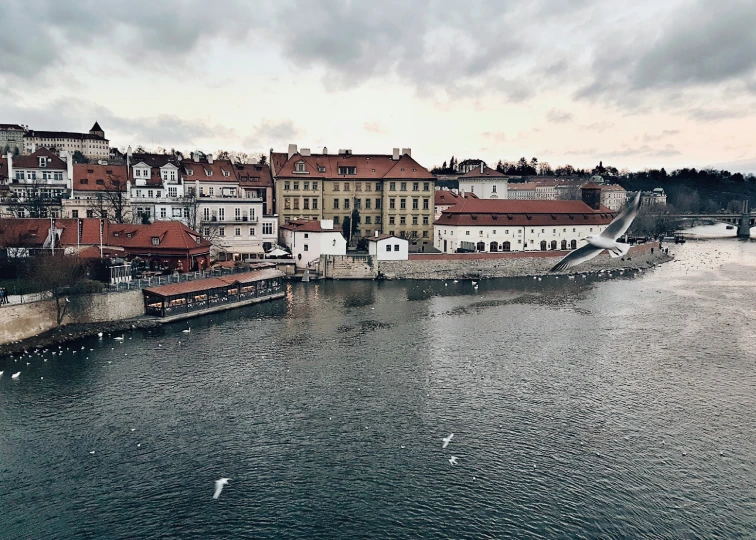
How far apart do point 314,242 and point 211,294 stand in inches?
697

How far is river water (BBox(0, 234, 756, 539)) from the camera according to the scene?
639 inches

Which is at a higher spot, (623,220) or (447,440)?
(623,220)

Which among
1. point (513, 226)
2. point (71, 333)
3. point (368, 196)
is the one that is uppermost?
point (368, 196)

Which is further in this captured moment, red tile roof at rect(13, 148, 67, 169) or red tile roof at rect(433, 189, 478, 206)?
red tile roof at rect(433, 189, 478, 206)

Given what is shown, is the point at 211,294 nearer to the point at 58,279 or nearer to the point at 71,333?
the point at 71,333

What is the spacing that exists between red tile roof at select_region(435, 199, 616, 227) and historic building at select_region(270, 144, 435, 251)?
3008 mm

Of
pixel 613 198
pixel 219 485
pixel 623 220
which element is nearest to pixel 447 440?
pixel 219 485

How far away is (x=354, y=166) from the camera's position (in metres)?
67.9

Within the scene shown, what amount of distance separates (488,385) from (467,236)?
3862 cm

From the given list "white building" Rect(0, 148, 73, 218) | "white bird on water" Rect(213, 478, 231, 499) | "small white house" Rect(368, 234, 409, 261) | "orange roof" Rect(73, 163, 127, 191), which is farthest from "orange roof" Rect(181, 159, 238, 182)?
"white bird on water" Rect(213, 478, 231, 499)

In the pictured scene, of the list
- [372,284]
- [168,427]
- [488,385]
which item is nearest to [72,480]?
[168,427]

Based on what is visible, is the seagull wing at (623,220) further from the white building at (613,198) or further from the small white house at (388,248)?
the white building at (613,198)

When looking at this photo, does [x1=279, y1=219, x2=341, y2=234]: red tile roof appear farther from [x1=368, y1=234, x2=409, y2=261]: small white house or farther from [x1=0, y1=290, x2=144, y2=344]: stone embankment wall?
[x1=0, y1=290, x2=144, y2=344]: stone embankment wall

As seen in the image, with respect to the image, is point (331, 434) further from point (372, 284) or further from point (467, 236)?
point (467, 236)
